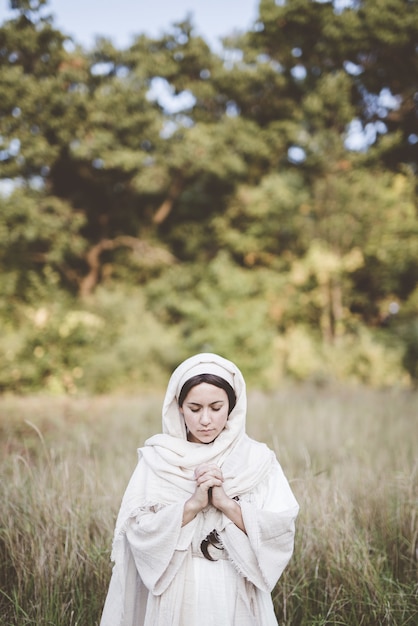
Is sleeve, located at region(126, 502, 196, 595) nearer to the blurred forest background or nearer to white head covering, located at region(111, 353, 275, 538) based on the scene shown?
white head covering, located at region(111, 353, 275, 538)

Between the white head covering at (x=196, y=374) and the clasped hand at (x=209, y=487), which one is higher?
the white head covering at (x=196, y=374)

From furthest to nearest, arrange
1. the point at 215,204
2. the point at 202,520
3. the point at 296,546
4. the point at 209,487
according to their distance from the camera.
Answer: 1. the point at 215,204
2. the point at 296,546
3. the point at 202,520
4. the point at 209,487

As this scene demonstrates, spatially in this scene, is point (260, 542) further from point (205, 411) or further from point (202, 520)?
point (205, 411)

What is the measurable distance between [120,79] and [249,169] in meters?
4.56

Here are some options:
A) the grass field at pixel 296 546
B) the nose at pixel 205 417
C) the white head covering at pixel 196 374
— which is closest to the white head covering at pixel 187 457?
the white head covering at pixel 196 374

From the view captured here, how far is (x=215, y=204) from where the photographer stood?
14516 millimetres

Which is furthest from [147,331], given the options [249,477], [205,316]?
[249,477]

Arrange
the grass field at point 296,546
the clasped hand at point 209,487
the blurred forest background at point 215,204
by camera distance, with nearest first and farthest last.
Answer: the clasped hand at point 209,487, the grass field at point 296,546, the blurred forest background at point 215,204

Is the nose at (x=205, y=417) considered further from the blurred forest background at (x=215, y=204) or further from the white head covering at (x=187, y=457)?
the blurred forest background at (x=215, y=204)

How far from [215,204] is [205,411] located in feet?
43.5

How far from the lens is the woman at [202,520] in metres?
1.70

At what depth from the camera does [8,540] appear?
9.14ft

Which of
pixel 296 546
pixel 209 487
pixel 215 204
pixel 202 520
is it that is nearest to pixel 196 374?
pixel 209 487

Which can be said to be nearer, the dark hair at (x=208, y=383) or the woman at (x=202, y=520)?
the woman at (x=202, y=520)
